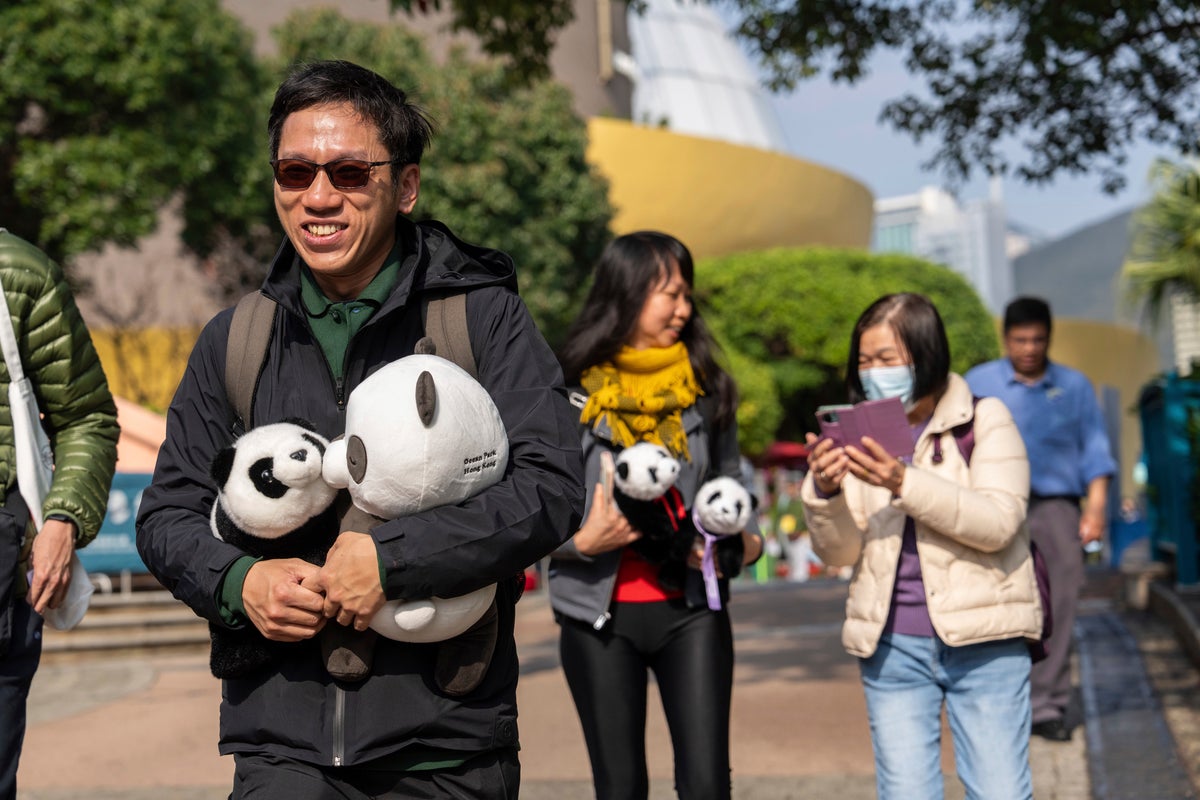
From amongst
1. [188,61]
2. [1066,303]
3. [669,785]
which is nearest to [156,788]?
[669,785]

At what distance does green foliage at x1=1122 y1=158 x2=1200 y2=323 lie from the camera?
15625mm

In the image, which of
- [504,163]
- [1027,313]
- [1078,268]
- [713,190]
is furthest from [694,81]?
[1078,268]

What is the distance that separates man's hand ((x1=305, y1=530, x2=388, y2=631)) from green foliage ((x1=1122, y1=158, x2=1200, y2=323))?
1426cm

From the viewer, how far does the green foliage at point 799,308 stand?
37594 mm

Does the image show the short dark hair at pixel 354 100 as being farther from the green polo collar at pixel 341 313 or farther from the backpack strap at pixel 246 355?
the backpack strap at pixel 246 355

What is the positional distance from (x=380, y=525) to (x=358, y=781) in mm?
497

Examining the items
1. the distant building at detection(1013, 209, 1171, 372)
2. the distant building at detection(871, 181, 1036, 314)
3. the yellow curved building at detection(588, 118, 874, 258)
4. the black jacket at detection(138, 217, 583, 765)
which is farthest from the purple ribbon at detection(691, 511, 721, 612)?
the distant building at detection(1013, 209, 1171, 372)

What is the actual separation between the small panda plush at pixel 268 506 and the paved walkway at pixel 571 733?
12.6 feet

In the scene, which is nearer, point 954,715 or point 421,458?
point 421,458

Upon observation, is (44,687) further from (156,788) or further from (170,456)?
(170,456)

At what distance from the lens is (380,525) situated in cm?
245

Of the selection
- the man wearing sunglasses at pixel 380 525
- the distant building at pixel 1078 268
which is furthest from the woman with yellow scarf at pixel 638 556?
the distant building at pixel 1078 268

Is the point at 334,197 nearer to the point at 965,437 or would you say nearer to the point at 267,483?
the point at 267,483

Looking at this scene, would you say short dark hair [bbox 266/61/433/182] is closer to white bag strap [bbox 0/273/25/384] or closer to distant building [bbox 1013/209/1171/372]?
white bag strap [bbox 0/273/25/384]
